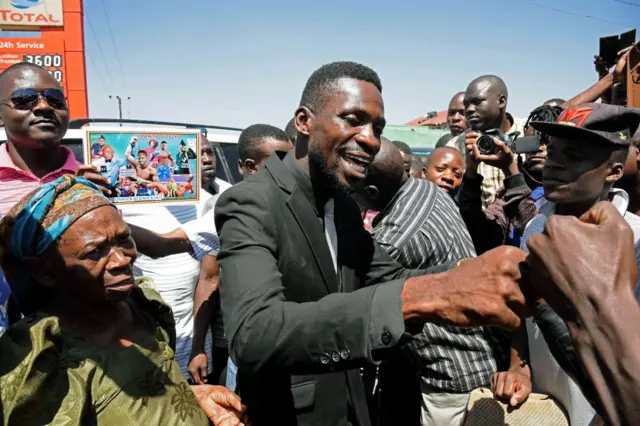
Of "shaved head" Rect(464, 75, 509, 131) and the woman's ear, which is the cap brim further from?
"shaved head" Rect(464, 75, 509, 131)

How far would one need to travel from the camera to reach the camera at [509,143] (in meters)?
3.18

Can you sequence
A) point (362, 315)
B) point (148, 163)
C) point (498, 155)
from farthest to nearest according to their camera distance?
point (498, 155)
point (148, 163)
point (362, 315)

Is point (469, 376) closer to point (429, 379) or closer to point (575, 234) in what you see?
point (429, 379)

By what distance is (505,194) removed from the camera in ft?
11.0

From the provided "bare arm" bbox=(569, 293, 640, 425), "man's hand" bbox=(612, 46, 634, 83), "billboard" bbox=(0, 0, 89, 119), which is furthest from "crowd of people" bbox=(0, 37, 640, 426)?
"billboard" bbox=(0, 0, 89, 119)

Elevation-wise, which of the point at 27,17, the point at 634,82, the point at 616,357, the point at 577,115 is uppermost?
the point at 27,17

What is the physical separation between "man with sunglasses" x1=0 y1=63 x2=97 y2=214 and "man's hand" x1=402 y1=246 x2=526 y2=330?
2.00m

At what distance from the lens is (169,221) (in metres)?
2.99

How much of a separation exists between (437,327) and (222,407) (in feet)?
4.23

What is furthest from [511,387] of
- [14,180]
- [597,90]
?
[597,90]

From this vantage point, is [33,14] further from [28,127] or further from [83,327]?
[83,327]

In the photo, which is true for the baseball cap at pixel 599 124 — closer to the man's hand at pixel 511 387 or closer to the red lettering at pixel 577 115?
the red lettering at pixel 577 115

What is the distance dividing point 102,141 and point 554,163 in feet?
7.54

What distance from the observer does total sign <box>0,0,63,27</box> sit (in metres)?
12.3
